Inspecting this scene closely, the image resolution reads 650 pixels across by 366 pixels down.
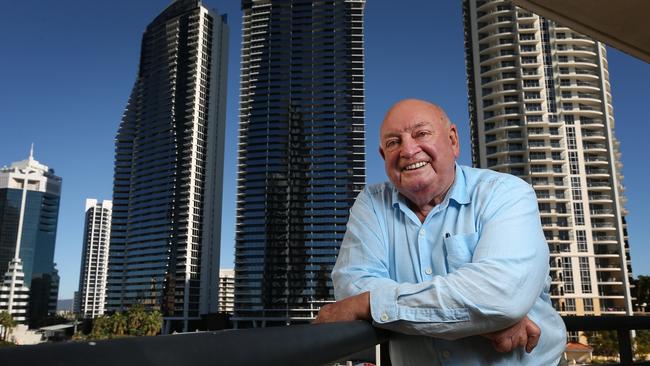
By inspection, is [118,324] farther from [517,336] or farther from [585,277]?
[517,336]

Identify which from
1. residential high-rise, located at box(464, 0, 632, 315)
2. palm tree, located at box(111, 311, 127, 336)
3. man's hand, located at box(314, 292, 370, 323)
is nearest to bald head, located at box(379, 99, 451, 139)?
man's hand, located at box(314, 292, 370, 323)

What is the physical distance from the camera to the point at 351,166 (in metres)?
80.8

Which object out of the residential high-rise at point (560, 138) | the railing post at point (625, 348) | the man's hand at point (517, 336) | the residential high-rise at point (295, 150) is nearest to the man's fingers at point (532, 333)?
the man's hand at point (517, 336)

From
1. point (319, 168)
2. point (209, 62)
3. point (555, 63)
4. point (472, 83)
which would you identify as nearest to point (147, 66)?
point (209, 62)

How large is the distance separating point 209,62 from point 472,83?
176ft

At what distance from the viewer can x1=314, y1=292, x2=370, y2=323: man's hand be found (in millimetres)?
904

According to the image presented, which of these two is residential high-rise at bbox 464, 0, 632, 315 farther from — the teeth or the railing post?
the teeth

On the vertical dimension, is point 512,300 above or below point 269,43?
below

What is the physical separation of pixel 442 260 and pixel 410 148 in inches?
9.9

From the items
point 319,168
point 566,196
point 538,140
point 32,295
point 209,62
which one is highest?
point 209,62

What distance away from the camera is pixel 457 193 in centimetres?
103

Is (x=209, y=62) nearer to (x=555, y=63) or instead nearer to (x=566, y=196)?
(x=555, y=63)

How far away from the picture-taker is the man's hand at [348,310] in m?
0.90

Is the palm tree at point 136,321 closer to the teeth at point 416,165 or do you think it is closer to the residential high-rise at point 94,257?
the teeth at point 416,165
